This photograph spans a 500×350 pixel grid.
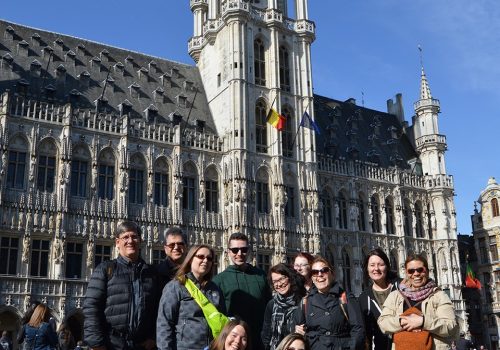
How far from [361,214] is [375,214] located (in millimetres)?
1402

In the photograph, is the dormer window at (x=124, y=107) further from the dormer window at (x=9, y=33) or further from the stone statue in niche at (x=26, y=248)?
the stone statue in niche at (x=26, y=248)

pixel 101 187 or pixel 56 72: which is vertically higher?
pixel 56 72

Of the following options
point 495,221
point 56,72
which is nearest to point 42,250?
point 56,72

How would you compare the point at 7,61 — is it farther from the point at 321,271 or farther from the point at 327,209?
the point at 321,271

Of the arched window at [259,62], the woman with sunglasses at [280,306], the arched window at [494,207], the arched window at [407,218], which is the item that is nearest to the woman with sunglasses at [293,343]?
the woman with sunglasses at [280,306]

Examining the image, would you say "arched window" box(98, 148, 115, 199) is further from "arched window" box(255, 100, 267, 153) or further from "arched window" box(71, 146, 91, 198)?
"arched window" box(255, 100, 267, 153)

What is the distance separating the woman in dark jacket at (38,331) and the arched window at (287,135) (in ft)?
90.6

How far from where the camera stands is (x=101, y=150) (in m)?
31.3

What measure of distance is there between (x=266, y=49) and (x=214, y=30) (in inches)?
159

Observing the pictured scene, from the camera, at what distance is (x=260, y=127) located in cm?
3647

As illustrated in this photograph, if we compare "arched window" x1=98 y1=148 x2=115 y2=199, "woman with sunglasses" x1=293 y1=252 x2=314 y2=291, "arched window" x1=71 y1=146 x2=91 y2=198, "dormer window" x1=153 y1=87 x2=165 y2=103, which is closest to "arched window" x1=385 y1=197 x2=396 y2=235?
"dormer window" x1=153 y1=87 x2=165 y2=103

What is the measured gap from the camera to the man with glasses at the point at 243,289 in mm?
8570

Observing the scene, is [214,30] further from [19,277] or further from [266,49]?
[19,277]

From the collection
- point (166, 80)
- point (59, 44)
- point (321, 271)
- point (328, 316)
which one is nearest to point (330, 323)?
point (328, 316)
